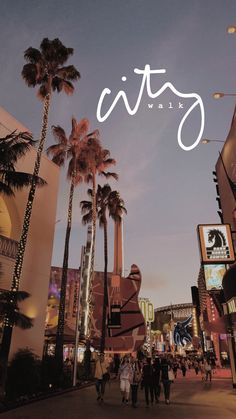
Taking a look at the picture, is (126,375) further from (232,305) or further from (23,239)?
(232,305)

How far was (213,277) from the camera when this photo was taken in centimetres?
2405

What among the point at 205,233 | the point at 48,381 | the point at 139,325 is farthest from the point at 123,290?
the point at 48,381

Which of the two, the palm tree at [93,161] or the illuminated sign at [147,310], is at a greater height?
the palm tree at [93,161]

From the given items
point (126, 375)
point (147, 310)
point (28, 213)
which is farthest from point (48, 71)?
point (147, 310)

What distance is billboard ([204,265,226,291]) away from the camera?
2377cm

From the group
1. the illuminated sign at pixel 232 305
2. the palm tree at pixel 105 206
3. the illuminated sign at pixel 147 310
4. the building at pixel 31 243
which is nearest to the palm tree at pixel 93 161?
the palm tree at pixel 105 206

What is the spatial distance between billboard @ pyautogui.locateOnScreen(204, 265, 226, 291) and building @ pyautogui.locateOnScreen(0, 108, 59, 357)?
11548 millimetres

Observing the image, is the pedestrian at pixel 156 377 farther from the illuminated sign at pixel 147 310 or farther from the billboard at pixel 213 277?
the illuminated sign at pixel 147 310

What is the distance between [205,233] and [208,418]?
13.9m

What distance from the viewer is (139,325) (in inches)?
1693

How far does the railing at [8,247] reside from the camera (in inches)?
618

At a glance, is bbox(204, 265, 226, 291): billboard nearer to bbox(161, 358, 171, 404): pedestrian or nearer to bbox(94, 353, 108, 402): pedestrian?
bbox(161, 358, 171, 404): pedestrian

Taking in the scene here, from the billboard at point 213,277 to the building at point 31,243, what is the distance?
1155 centimetres

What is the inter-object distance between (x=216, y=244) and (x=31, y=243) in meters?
11.4
